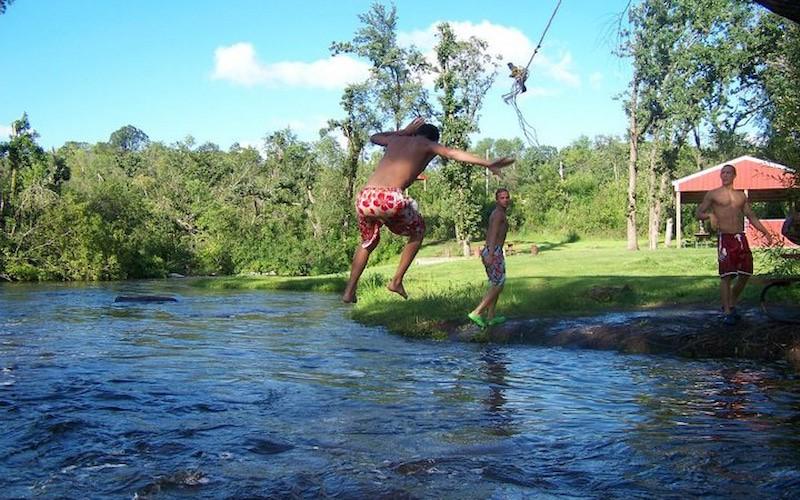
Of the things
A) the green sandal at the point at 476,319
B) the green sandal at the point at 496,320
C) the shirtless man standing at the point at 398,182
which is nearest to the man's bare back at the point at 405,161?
the shirtless man standing at the point at 398,182

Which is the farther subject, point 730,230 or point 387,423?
point 730,230

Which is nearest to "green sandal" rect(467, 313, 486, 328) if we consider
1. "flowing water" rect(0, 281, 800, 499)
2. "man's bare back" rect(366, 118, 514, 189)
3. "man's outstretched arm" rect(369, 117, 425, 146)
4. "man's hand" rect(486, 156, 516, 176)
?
"flowing water" rect(0, 281, 800, 499)

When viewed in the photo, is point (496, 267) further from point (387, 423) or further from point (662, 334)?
point (387, 423)

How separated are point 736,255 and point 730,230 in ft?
1.23

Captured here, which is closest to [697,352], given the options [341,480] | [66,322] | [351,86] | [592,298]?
[592,298]

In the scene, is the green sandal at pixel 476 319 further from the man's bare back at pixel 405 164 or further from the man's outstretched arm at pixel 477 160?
the man's outstretched arm at pixel 477 160

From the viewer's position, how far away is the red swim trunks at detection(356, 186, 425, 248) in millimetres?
6715

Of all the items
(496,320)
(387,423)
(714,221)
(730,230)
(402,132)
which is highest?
(402,132)

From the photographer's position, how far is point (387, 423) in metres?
6.41

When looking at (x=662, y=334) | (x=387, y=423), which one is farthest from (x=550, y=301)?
(x=387, y=423)

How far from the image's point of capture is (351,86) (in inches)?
1843

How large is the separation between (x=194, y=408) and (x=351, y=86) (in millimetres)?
41468

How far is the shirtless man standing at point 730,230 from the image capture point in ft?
34.2

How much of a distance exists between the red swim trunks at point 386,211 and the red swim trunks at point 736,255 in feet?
18.0
